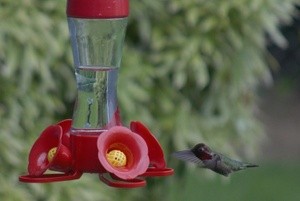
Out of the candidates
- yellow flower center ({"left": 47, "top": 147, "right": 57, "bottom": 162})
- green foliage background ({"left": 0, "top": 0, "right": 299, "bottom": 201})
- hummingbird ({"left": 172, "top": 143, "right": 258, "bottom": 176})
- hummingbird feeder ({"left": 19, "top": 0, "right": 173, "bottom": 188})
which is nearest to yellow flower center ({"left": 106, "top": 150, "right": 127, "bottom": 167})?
hummingbird feeder ({"left": 19, "top": 0, "right": 173, "bottom": 188})

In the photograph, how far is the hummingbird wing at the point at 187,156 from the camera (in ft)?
9.05

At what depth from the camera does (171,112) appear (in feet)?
16.0

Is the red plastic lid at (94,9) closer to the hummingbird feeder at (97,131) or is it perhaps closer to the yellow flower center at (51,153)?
the hummingbird feeder at (97,131)

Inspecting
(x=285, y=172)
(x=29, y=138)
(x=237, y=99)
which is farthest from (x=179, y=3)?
(x=285, y=172)

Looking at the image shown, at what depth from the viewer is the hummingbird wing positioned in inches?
109

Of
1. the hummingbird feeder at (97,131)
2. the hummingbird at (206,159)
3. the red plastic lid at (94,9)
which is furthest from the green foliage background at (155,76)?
the red plastic lid at (94,9)

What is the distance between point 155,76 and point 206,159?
1945mm

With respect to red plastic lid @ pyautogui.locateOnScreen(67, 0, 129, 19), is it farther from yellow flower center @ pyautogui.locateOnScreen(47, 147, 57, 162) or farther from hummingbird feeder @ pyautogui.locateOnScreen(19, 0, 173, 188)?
yellow flower center @ pyautogui.locateOnScreen(47, 147, 57, 162)

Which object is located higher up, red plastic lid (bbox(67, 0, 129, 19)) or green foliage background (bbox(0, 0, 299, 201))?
red plastic lid (bbox(67, 0, 129, 19))

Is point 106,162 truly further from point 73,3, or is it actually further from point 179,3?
point 179,3

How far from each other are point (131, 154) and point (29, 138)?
81.9 inches

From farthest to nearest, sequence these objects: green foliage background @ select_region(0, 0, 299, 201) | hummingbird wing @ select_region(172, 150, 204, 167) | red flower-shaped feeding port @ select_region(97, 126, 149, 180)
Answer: green foliage background @ select_region(0, 0, 299, 201), hummingbird wing @ select_region(172, 150, 204, 167), red flower-shaped feeding port @ select_region(97, 126, 149, 180)

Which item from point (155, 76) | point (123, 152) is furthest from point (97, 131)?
point (155, 76)

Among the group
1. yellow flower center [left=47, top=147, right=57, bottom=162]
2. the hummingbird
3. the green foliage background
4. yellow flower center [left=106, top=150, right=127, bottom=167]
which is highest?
yellow flower center [left=106, top=150, right=127, bottom=167]
